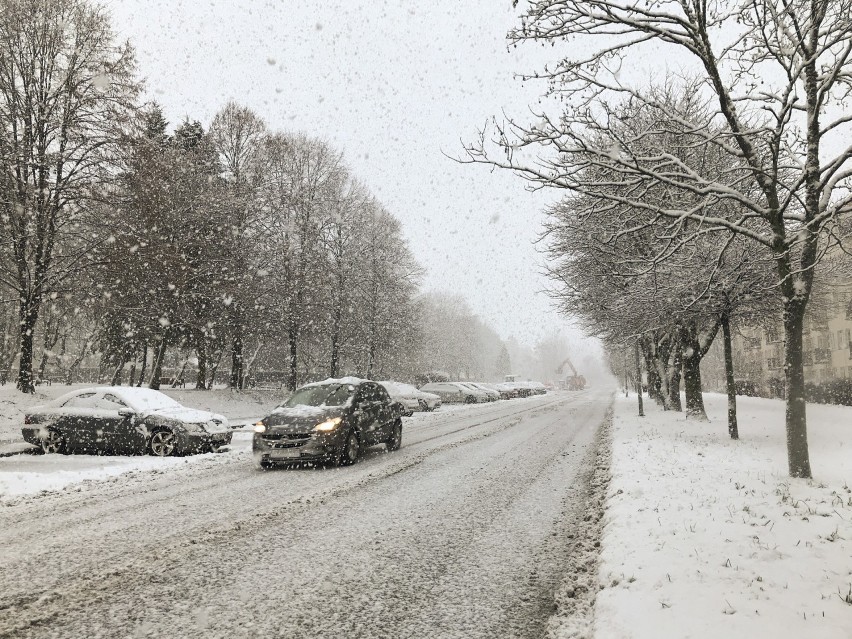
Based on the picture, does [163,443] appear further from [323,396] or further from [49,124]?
[49,124]

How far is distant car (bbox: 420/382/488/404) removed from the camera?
3781 cm

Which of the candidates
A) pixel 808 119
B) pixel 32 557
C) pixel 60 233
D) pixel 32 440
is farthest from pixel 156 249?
pixel 808 119

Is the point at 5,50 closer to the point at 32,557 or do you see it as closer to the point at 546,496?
the point at 32,557

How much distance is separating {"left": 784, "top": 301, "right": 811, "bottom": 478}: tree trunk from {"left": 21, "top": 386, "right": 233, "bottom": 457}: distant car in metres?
11.3

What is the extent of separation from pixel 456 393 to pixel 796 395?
31.0 m

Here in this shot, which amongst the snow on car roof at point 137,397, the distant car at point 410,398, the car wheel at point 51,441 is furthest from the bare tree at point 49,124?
the distant car at point 410,398

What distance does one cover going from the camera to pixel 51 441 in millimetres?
11594

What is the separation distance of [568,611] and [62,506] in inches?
257

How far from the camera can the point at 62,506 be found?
6.89 metres

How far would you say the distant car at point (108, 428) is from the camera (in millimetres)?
11461

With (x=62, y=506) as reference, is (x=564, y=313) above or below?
above

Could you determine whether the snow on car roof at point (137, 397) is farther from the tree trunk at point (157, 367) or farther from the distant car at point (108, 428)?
the tree trunk at point (157, 367)

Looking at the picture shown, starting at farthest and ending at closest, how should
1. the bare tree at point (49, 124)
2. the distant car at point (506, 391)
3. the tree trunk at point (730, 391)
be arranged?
the distant car at point (506, 391)
the bare tree at point (49, 124)
the tree trunk at point (730, 391)

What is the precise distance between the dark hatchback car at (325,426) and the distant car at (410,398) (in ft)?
40.0
